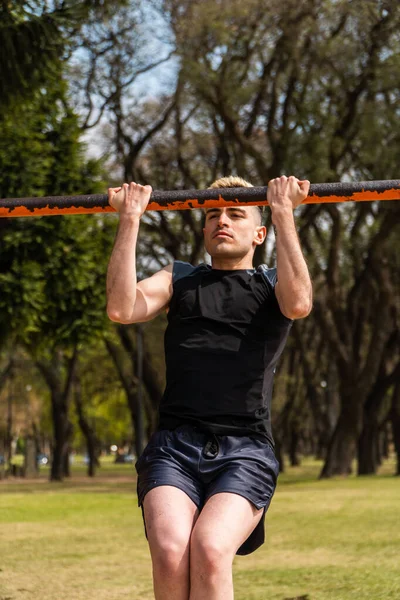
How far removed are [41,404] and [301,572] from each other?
59860 millimetres

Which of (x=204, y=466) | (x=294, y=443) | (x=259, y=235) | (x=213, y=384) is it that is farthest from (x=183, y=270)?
(x=294, y=443)

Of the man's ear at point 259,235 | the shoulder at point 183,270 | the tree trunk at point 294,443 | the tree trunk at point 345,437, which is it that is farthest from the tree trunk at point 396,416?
the shoulder at point 183,270

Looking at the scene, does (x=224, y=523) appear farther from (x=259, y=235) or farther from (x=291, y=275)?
(x=259, y=235)

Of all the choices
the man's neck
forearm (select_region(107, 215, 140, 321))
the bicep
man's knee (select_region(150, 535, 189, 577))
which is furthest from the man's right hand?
man's knee (select_region(150, 535, 189, 577))

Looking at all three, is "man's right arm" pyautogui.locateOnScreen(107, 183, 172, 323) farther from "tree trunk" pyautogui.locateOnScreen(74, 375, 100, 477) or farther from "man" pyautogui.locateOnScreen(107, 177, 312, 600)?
"tree trunk" pyautogui.locateOnScreen(74, 375, 100, 477)

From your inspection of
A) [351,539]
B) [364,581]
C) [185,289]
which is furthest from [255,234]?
[351,539]

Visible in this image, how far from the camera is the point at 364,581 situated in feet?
26.8

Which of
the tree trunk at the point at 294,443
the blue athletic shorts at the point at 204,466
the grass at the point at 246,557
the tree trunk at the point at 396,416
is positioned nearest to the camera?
the blue athletic shorts at the point at 204,466

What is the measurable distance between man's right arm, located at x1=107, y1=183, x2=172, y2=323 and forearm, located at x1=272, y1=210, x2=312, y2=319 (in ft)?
1.81

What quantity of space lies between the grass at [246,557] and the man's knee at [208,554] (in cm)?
351

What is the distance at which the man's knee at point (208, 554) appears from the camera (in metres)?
3.86

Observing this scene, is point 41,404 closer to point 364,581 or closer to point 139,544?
point 139,544

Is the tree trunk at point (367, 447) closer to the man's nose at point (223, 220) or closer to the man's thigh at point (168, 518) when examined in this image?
the man's nose at point (223, 220)

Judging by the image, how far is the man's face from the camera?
15.0 feet
